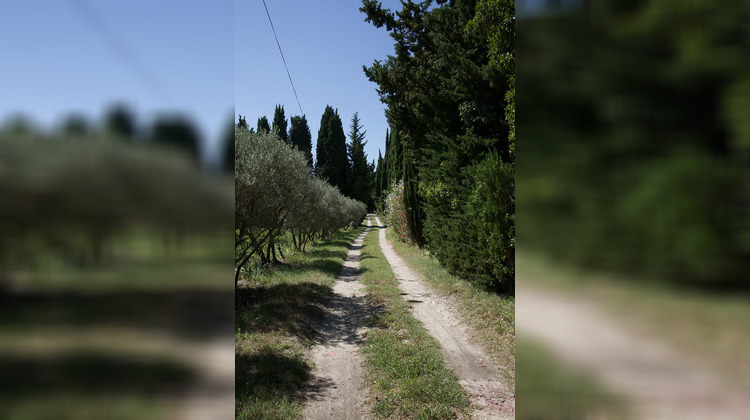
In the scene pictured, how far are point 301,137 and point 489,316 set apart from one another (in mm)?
10059

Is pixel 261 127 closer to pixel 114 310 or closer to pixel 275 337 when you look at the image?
pixel 275 337

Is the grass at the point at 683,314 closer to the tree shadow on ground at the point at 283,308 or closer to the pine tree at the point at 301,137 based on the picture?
the tree shadow on ground at the point at 283,308

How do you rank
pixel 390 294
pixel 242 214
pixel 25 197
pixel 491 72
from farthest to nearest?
pixel 390 294
pixel 242 214
pixel 491 72
pixel 25 197

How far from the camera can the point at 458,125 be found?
939 cm

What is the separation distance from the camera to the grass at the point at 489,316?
4.77 m

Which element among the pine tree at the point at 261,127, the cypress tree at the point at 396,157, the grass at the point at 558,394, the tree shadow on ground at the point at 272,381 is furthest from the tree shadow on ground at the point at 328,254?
the grass at the point at 558,394

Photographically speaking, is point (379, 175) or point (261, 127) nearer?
point (261, 127)

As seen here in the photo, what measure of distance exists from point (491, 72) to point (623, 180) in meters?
6.29

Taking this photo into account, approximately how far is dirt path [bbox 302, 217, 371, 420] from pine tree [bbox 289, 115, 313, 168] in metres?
4.12

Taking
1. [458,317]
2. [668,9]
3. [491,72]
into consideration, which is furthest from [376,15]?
[668,9]

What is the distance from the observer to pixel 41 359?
61 cm

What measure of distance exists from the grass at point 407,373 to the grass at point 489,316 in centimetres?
83

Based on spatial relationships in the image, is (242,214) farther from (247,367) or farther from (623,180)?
(623,180)

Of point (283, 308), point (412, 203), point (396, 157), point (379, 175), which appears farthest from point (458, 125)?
point (379, 175)
